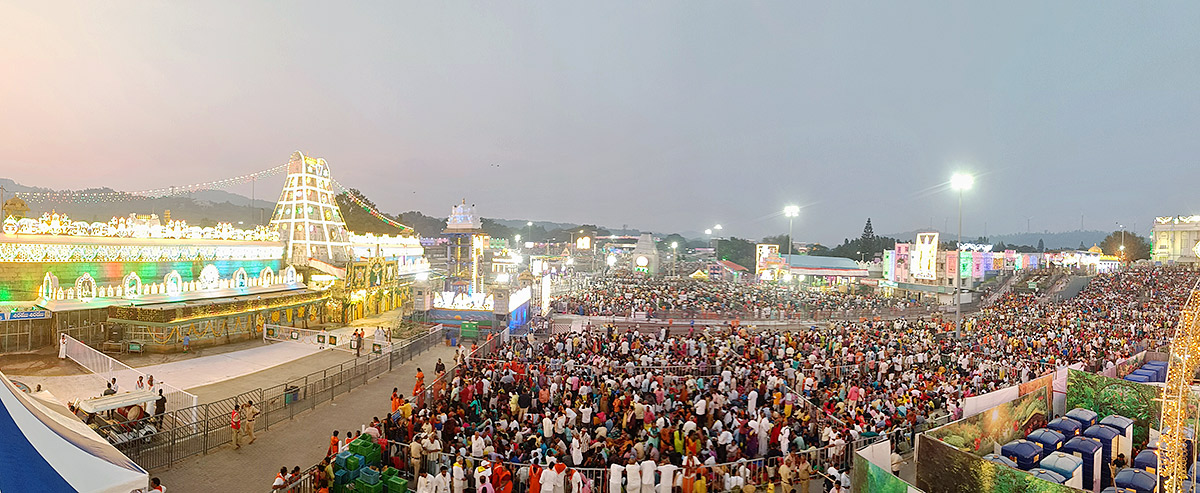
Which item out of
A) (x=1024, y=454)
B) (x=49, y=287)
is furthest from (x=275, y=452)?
(x=49, y=287)

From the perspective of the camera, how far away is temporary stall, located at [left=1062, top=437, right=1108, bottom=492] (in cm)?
1029

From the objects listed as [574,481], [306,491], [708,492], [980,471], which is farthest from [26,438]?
[980,471]

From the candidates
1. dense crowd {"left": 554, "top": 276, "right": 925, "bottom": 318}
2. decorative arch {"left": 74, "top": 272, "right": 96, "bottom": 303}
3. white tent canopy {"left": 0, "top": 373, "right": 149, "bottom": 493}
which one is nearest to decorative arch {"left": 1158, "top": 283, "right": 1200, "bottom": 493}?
white tent canopy {"left": 0, "top": 373, "right": 149, "bottom": 493}

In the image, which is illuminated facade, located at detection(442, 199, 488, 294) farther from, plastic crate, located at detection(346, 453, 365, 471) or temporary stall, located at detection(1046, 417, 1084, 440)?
temporary stall, located at detection(1046, 417, 1084, 440)

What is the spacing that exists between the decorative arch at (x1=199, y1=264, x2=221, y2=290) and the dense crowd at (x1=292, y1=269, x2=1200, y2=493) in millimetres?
15934

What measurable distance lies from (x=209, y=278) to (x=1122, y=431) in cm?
3324

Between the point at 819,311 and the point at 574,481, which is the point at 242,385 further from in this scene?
the point at 819,311

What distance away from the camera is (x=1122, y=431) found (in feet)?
38.0

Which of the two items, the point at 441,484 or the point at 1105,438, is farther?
the point at 1105,438

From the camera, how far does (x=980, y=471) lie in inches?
345

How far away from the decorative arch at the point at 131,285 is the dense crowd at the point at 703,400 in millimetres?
16399

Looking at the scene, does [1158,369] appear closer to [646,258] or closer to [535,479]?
[535,479]

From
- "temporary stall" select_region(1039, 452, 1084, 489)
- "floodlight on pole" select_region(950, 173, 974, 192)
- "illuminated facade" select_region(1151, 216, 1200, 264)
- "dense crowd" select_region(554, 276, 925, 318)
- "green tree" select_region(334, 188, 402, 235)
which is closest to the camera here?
"temporary stall" select_region(1039, 452, 1084, 489)

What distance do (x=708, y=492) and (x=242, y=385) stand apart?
49.2 feet
